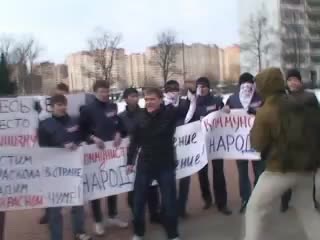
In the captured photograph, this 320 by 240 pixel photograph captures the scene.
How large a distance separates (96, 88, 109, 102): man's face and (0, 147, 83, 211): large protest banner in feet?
2.75

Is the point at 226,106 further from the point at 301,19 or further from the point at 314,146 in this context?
the point at 301,19

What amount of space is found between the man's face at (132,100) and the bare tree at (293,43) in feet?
243

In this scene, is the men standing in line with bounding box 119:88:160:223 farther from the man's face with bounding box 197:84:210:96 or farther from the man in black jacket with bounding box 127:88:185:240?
the man in black jacket with bounding box 127:88:185:240

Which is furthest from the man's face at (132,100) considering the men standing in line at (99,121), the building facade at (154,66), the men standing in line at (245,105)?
the building facade at (154,66)

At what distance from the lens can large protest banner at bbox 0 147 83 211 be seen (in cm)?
591

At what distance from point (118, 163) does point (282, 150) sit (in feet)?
8.23

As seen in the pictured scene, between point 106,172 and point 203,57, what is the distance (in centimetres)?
10967

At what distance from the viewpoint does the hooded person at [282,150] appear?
4.51 metres

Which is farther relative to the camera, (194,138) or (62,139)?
(194,138)

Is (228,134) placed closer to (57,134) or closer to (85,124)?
(85,124)

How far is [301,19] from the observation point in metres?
99.6

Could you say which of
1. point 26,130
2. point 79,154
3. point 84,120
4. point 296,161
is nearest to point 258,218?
point 296,161

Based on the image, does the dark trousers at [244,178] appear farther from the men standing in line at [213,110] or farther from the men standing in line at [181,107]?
the men standing in line at [181,107]

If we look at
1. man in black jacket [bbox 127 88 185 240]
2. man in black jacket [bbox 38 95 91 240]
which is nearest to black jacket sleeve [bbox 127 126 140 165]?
man in black jacket [bbox 127 88 185 240]
